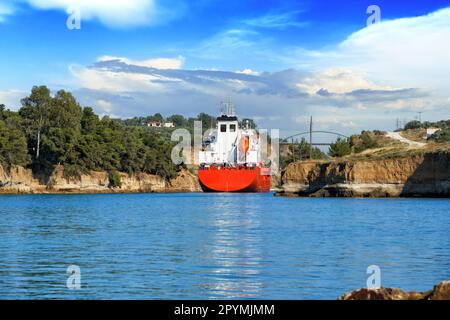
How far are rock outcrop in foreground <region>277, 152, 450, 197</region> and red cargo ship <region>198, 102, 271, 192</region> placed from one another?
1257cm

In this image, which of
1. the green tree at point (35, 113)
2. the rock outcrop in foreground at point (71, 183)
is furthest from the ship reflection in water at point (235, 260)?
the green tree at point (35, 113)

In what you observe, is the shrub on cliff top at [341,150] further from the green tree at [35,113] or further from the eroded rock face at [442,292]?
the eroded rock face at [442,292]

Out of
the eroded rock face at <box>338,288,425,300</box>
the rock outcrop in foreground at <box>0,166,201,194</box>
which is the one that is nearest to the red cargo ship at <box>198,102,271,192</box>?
the rock outcrop in foreground at <box>0,166,201,194</box>

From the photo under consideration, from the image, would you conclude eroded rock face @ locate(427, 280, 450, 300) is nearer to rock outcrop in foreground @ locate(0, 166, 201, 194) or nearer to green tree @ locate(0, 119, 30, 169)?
green tree @ locate(0, 119, 30, 169)

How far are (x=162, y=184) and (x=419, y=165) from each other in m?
93.8

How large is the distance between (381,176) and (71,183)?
217 ft

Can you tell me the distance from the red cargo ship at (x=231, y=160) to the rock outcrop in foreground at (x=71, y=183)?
2663 cm

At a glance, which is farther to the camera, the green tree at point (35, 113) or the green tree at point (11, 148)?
the green tree at point (35, 113)

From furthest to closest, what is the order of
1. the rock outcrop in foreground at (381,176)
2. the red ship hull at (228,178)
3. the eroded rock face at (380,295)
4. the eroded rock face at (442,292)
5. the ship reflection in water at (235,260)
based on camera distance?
the red ship hull at (228,178) → the rock outcrop in foreground at (381,176) → the ship reflection in water at (235,260) → the eroded rock face at (380,295) → the eroded rock face at (442,292)

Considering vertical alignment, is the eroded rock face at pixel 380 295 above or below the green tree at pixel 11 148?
below

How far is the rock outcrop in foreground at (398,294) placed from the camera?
49.8 feet

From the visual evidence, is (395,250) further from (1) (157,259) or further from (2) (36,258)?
(2) (36,258)

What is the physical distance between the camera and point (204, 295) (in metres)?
21.1

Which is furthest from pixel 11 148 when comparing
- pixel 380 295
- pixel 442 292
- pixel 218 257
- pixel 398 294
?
pixel 442 292
